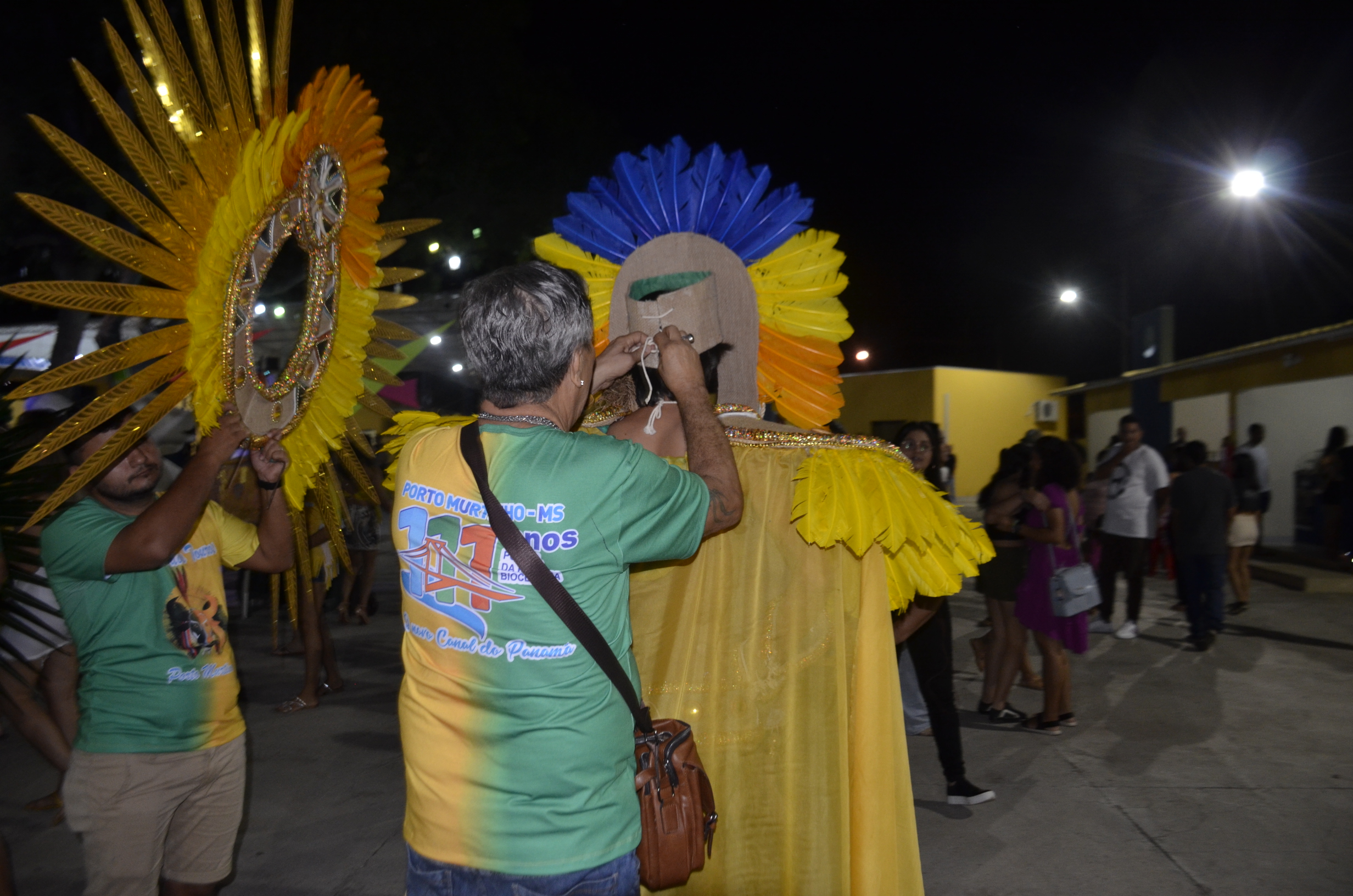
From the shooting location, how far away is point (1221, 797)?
167 inches

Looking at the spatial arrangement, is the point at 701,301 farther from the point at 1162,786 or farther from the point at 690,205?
the point at 1162,786

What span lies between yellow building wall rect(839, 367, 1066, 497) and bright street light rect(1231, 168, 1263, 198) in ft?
36.8

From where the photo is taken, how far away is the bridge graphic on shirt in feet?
4.82

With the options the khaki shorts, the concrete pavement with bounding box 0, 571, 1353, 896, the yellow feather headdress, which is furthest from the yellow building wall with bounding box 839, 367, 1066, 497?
the yellow feather headdress

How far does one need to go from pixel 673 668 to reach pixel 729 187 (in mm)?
1268

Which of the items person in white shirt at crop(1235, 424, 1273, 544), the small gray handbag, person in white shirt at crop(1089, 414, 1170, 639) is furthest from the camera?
person in white shirt at crop(1235, 424, 1273, 544)

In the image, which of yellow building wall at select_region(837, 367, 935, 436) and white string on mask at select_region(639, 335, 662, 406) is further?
yellow building wall at select_region(837, 367, 935, 436)

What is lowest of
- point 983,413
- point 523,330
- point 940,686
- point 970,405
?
point 940,686

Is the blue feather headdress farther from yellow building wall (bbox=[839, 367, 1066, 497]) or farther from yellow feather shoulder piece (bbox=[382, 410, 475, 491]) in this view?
yellow building wall (bbox=[839, 367, 1066, 497])

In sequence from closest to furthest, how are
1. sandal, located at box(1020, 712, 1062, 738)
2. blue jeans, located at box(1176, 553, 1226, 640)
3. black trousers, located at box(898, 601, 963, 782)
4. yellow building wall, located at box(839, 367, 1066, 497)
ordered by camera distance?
black trousers, located at box(898, 601, 963, 782) → sandal, located at box(1020, 712, 1062, 738) → blue jeans, located at box(1176, 553, 1226, 640) → yellow building wall, located at box(839, 367, 1066, 497)

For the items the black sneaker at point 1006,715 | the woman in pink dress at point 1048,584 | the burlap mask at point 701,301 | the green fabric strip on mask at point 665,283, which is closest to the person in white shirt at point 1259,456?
the woman in pink dress at point 1048,584

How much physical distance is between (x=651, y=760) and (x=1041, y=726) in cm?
434

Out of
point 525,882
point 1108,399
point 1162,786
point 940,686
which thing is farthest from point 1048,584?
point 1108,399

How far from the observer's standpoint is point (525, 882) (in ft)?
4.75
